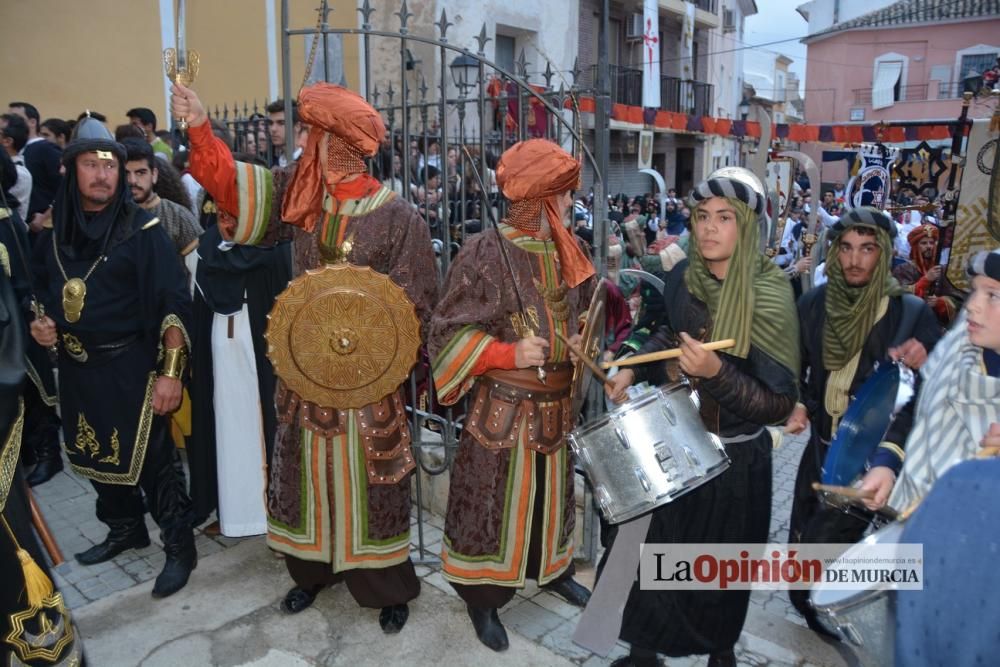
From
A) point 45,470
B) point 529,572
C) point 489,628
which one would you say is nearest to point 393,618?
point 489,628

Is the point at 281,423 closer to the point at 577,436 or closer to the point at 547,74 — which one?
the point at 577,436

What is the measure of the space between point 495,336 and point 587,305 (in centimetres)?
46

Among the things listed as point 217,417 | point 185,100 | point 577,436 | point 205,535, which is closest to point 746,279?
point 577,436

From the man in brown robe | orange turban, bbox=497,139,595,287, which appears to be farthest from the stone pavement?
orange turban, bbox=497,139,595,287

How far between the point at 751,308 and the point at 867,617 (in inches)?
43.0

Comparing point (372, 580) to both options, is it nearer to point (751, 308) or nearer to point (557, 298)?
point (557, 298)

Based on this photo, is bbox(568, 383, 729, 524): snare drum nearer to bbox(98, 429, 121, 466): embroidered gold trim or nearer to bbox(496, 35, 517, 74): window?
bbox(98, 429, 121, 466): embroidered gold trim

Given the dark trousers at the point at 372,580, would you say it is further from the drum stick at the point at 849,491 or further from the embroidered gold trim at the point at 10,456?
the drum stick at the point at 849,491

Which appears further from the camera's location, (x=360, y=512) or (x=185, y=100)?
(x=360, y=512)

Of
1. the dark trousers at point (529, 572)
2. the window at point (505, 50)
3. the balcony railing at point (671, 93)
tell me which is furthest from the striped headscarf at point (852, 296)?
the balcony railing at point (671, 93)

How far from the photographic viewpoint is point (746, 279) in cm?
254

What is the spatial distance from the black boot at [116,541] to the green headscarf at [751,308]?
3142 millimetres

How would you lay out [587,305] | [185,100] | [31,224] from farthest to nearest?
1. [31,224]
2. [587,305]
3. [185,100]

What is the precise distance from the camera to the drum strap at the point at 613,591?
2822mm
